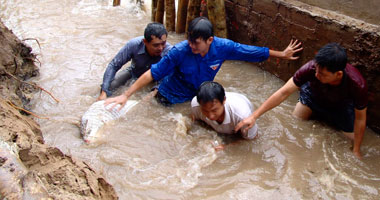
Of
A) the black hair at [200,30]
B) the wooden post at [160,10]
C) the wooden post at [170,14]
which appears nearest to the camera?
the black hair at [200,30]

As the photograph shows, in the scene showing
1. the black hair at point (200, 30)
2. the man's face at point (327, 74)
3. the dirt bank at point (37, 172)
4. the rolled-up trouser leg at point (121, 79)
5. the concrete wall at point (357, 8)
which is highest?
the concrete wall at point (357, 8)

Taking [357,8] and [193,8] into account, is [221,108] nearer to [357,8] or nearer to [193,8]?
[357,8]

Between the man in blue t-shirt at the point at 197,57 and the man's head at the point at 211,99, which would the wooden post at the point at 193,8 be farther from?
the man's head at the point at 211,99

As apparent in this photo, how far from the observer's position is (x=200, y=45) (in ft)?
10.4

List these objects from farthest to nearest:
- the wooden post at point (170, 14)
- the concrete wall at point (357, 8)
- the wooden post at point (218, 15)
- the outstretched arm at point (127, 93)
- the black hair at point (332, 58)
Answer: the wooden post at point (170, 14) < the wooden post at point (218, 15) < the concrete wall at point (357, 8) < the outstretched arm at point (127, 93) < the black hair at point (332, 58)

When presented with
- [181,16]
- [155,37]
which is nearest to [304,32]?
[155,37]

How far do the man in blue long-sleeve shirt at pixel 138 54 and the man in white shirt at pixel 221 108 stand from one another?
966 mm

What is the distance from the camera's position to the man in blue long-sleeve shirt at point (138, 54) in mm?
3697

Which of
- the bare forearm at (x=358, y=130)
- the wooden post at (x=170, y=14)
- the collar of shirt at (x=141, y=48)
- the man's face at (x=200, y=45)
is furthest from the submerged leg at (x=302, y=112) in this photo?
the wooden post at (x=170, y=14)

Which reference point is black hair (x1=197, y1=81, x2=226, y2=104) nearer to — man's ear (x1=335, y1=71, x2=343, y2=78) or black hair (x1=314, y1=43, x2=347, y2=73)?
black hair (x1=314, y1=43, x2=347, y2=73)

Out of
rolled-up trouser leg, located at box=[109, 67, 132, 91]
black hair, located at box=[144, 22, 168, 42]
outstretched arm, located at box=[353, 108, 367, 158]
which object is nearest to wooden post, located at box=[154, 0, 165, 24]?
rolled-up trouser leg, located at box=[109, 67, 132, 91]

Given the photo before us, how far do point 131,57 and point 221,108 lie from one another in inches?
69.9

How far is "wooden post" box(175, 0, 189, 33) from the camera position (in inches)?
220

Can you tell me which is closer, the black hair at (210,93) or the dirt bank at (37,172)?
the dirt bank at (37,172)
